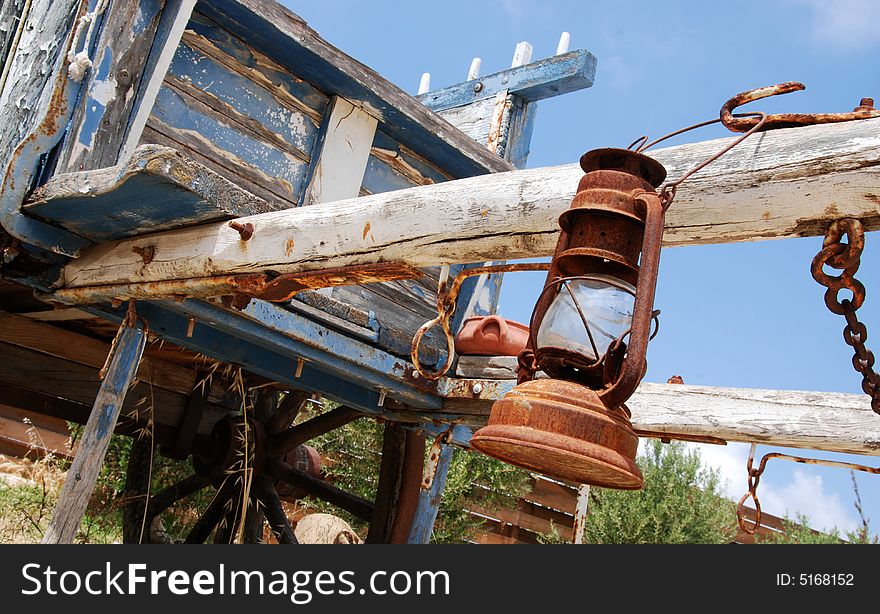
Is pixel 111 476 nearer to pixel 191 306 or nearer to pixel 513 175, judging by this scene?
pixel 191 306

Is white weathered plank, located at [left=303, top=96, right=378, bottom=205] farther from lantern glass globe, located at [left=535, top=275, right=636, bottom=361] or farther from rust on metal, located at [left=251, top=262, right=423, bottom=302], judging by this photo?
lantern glass globe, located at [left=535, top=275, right=636, bottom=361]

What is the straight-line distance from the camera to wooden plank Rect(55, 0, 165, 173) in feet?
10.1

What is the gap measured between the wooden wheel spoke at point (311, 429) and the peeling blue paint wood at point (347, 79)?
1.52 meters

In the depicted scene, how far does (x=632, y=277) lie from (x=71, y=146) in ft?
7.76

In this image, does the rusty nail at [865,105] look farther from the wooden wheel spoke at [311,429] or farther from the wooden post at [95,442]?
the wooden wheel spoke at [311,429]

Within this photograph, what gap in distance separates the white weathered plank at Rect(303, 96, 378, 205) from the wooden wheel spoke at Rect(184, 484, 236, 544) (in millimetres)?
2243

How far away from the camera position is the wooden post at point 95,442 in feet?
10.2

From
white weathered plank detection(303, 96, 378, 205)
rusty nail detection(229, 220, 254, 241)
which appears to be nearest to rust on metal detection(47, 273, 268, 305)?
rusty nail detection(229, 220, 254, 241)

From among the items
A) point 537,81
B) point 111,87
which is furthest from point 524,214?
point 537,81

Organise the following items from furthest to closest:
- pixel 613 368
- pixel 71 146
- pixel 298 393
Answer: pixel 298 393
pixel 71 146
pixel 613 368

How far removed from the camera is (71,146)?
120 inches

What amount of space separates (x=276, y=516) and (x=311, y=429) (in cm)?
61

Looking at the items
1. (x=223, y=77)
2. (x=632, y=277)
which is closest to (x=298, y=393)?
(x=223, y=77)

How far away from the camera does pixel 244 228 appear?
2.47 m
